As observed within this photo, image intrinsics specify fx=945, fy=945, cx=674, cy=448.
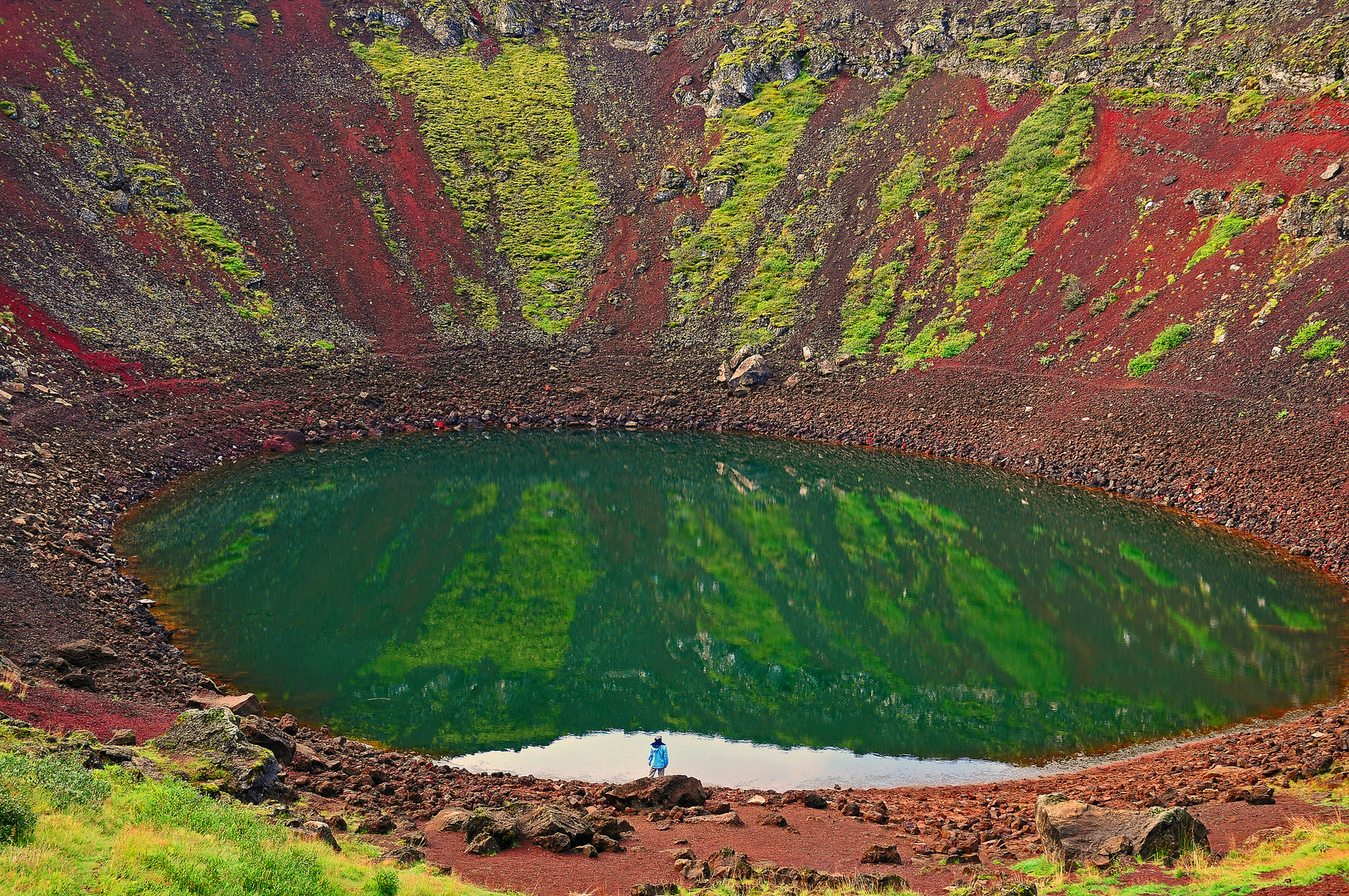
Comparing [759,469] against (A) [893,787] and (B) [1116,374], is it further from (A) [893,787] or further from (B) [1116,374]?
(A) [893,787]

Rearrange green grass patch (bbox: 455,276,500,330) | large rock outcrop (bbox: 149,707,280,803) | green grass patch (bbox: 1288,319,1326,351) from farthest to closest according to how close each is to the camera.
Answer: green grass patch (bbox: 455,276,500,330) < green grass patch (bbox: 1288,319,1326,351) < large rock outcrop (bbox: 149,707,280,803)

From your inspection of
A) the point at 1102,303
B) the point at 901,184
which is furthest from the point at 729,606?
the point at 901,184

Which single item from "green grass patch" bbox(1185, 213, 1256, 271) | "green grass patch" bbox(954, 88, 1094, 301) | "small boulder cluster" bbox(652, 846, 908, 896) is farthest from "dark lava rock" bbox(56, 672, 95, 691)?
"green grass patch" bbox(1185, 213, 1256, 271)

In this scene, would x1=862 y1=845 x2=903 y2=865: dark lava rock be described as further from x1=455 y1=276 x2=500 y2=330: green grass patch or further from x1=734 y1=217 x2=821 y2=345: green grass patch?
x1=455 y1=276 x2=500 y2=330: green grass patch

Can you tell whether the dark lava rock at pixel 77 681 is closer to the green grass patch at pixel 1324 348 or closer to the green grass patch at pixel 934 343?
the green grass patch at pixel 934 343

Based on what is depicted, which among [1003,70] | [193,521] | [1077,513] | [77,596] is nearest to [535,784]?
[77,596]

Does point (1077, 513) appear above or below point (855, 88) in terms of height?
below

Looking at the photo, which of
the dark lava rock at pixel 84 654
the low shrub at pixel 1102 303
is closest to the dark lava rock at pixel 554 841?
the dark lava rock at pixel 84 654
